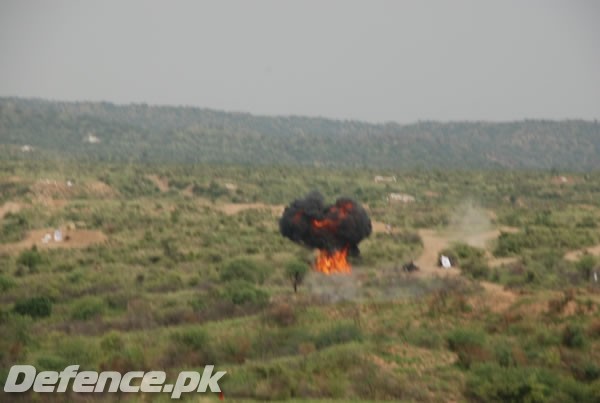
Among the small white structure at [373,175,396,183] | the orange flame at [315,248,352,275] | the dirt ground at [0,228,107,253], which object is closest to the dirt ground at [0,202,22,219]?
the dirt ground at [0,228,107,253]

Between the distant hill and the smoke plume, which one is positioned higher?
the smoke plume

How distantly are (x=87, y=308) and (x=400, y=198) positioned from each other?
48712 millimetres

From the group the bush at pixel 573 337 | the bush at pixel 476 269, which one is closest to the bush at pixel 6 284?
the bush at pixel 476 269

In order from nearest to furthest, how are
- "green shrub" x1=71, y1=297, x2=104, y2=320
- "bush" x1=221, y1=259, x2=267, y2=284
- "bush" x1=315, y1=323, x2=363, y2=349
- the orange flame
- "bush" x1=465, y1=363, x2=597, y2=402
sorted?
"bush" x1=465, y1=363, x2=597, y2=402, "bush" x1=315, y1=323, x2=363, y2=349, "green shrub" x1=71, y1=297, x2=104, y2=320, "bush" x1=221, y1=259, x2=267, y2=284, the orange flame

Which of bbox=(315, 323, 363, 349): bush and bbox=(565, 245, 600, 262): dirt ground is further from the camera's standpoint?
bbox=(565, 245, 600, 262): dirt ground

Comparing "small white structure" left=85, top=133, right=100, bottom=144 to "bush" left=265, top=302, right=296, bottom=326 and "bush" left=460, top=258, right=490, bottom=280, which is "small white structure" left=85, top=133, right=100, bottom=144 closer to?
"bush" left=460, top=258, right=490, bottom=280

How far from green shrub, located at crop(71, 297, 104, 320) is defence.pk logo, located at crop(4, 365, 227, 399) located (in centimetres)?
648

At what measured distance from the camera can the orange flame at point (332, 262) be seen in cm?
2859

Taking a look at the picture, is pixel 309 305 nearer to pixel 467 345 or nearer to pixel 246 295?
pixel 246 295

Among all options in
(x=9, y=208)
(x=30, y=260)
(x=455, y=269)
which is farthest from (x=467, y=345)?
(x=9, y=208)

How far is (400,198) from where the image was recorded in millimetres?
67625

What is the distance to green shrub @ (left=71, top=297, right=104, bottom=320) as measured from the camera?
843 inches

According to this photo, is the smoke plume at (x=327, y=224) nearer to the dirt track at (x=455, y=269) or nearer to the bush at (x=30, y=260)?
the dirt track at (x=455, y=269)

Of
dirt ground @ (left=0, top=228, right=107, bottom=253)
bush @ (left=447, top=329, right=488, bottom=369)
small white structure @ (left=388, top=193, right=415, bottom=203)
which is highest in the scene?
bush @ (left=447, top=329, right=488, bottom=369)
